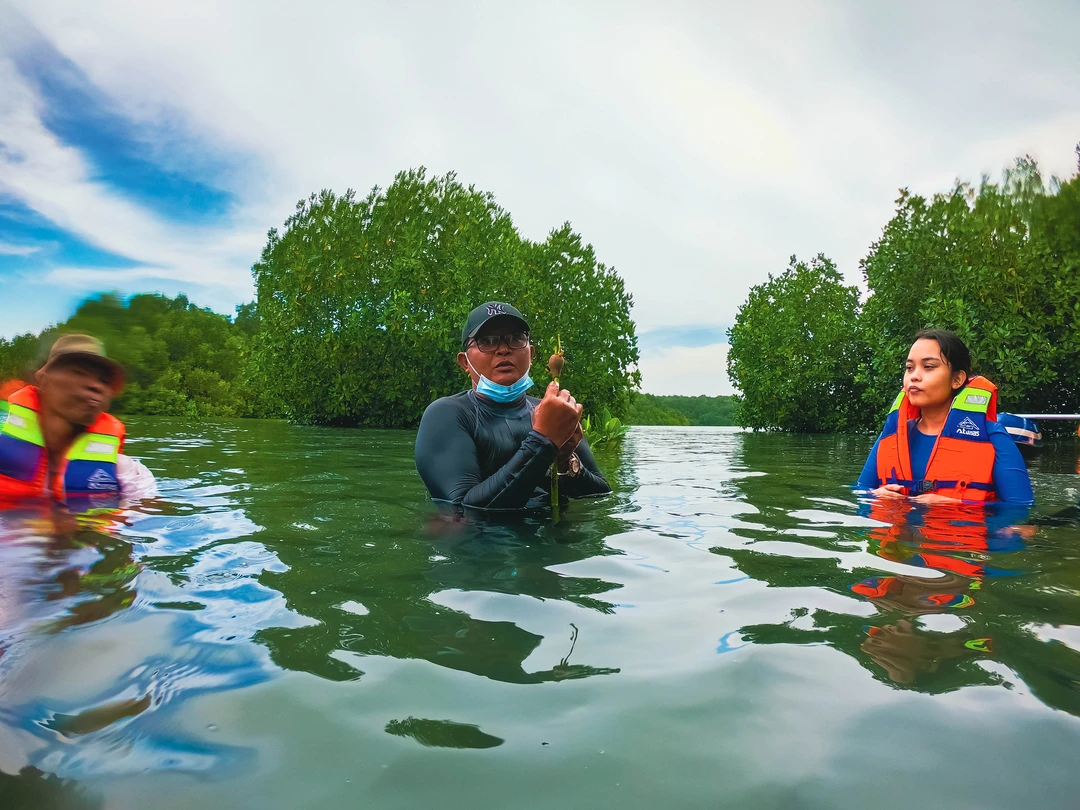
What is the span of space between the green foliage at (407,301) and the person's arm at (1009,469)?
18319mm

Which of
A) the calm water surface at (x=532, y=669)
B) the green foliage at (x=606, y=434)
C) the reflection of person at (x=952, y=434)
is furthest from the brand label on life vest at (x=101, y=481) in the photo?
the green foliage at (x=606, y=434)

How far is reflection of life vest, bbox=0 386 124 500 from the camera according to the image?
4391mm

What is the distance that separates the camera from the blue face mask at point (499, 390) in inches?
191

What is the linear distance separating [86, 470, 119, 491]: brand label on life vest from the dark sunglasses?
2833mm

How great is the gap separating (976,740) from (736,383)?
117ft

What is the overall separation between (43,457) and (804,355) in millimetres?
31862

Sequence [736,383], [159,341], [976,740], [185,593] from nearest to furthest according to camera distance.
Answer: [976,740] < [185,593] < [159,341] < [736,383]

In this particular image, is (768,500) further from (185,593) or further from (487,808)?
(487,808)

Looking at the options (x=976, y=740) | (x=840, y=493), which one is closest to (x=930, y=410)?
(x=840, y=493)

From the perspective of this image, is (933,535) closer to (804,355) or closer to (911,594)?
(911,594)

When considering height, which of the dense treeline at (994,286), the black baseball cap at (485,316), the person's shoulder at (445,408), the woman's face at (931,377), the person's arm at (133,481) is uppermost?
the dense treeline at (994,286)

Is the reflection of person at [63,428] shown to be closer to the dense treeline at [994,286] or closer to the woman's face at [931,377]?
the woman's face at [931,377]

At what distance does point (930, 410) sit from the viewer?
5.52 metres

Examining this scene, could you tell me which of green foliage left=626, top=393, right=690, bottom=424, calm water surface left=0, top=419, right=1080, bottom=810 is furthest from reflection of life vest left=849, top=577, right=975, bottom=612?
green foliage left=626, top=393, right=690, bottom=424
